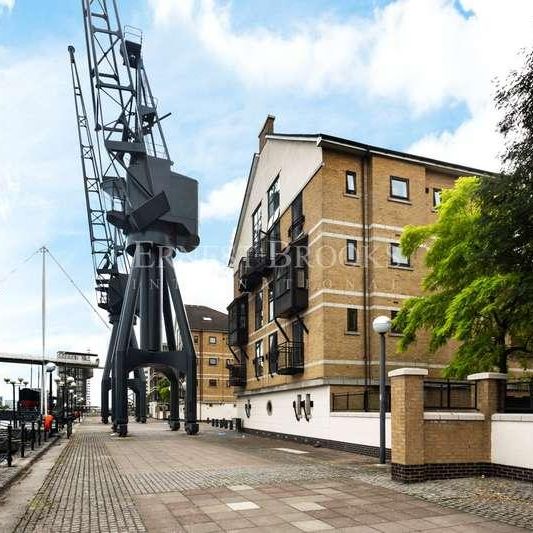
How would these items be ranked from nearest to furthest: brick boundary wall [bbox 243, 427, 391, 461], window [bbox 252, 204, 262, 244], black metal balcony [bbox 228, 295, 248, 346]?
1. brick boundary wall [bbox 243, 427, 391, 461]
2. window [bbox 252, 204, 262, 244]
3. black metal balcony [bbox 228, 295, 248, 346]

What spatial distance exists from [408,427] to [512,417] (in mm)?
2409

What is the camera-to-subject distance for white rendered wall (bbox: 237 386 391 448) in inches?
794

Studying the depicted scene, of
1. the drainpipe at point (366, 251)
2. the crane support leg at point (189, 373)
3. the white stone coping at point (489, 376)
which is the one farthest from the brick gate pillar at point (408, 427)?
the crane support leg at point (189, 373)

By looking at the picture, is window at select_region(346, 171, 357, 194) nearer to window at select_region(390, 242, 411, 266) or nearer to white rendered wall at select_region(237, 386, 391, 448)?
window at select_region(390, 242, 411, 266)

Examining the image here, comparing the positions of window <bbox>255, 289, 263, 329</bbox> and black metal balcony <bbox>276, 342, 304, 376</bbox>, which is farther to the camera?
window <bbox>255, 289, 263, 329</bbox>

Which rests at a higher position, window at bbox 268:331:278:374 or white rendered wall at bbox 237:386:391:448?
window at bbox 268:331:278:374

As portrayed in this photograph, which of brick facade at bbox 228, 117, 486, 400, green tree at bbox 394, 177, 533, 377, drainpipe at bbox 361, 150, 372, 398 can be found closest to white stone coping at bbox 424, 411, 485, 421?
green tree at bbox 394, 177, 533, 377

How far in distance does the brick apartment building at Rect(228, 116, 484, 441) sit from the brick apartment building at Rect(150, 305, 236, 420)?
4425 cm

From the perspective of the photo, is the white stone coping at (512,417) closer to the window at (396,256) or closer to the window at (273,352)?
the window at (396,256)

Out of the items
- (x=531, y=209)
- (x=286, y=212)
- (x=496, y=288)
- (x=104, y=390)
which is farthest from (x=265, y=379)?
(x=104, y=390)

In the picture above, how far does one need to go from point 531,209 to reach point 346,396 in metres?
14.3

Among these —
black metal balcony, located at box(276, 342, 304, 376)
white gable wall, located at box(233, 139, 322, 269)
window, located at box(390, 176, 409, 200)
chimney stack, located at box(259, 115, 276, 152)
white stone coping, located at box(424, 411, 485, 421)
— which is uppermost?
chimney stack, located at box(259, 115, 276, 152)

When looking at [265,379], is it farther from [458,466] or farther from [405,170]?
[458,466]

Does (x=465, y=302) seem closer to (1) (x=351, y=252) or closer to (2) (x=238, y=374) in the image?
(1) (x=351, y=252)
